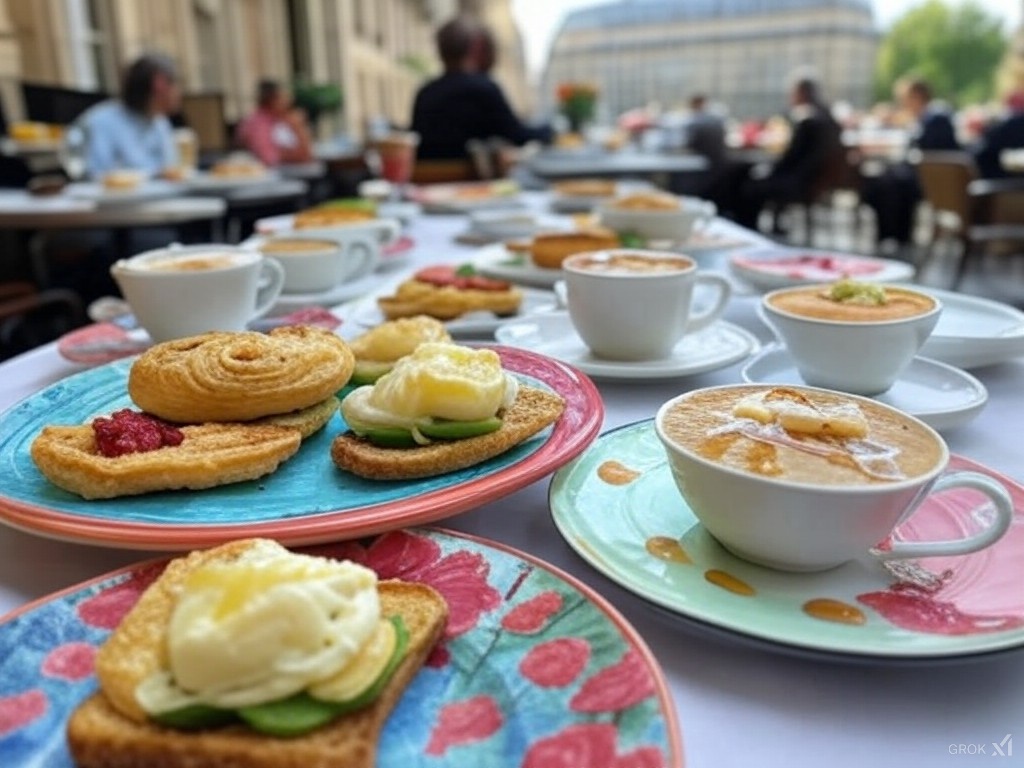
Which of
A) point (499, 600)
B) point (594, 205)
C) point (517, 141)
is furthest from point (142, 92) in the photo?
point (499, 600)

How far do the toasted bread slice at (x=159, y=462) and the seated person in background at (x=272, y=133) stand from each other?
606 centimetres

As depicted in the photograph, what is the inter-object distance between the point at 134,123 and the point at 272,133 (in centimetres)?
199

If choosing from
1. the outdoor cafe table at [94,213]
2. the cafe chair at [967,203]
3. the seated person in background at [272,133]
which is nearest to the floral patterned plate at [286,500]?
the outdoor cafe table at [94,213]

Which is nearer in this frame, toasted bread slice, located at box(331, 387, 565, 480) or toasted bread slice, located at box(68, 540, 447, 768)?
toasted bread slice, located at box(68, 540, 447, 768)

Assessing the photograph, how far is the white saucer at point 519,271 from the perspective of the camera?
1.54 metres

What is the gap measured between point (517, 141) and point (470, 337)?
3.06m

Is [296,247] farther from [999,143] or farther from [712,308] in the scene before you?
[999,143]

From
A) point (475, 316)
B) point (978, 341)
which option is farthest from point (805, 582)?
point (475, 316)

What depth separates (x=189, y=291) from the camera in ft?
3.62

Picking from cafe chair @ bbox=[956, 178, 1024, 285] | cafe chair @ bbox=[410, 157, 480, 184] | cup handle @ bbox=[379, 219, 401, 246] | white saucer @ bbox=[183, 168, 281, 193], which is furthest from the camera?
Answer: cafe chair @ bbox=[956, 178, 1024, 285]

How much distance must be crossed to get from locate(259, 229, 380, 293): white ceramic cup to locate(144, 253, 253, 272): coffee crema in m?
0.19

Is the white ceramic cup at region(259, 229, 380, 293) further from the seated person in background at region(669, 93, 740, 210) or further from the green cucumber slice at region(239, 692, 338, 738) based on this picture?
the seated person in background at region(669, 93, 740, 210)

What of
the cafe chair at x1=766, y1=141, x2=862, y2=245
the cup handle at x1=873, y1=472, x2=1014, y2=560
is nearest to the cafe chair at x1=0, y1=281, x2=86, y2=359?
the cup handle at x1=873, y1=472, x2=1014, y2=560

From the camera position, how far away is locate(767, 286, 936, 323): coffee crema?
97cm
